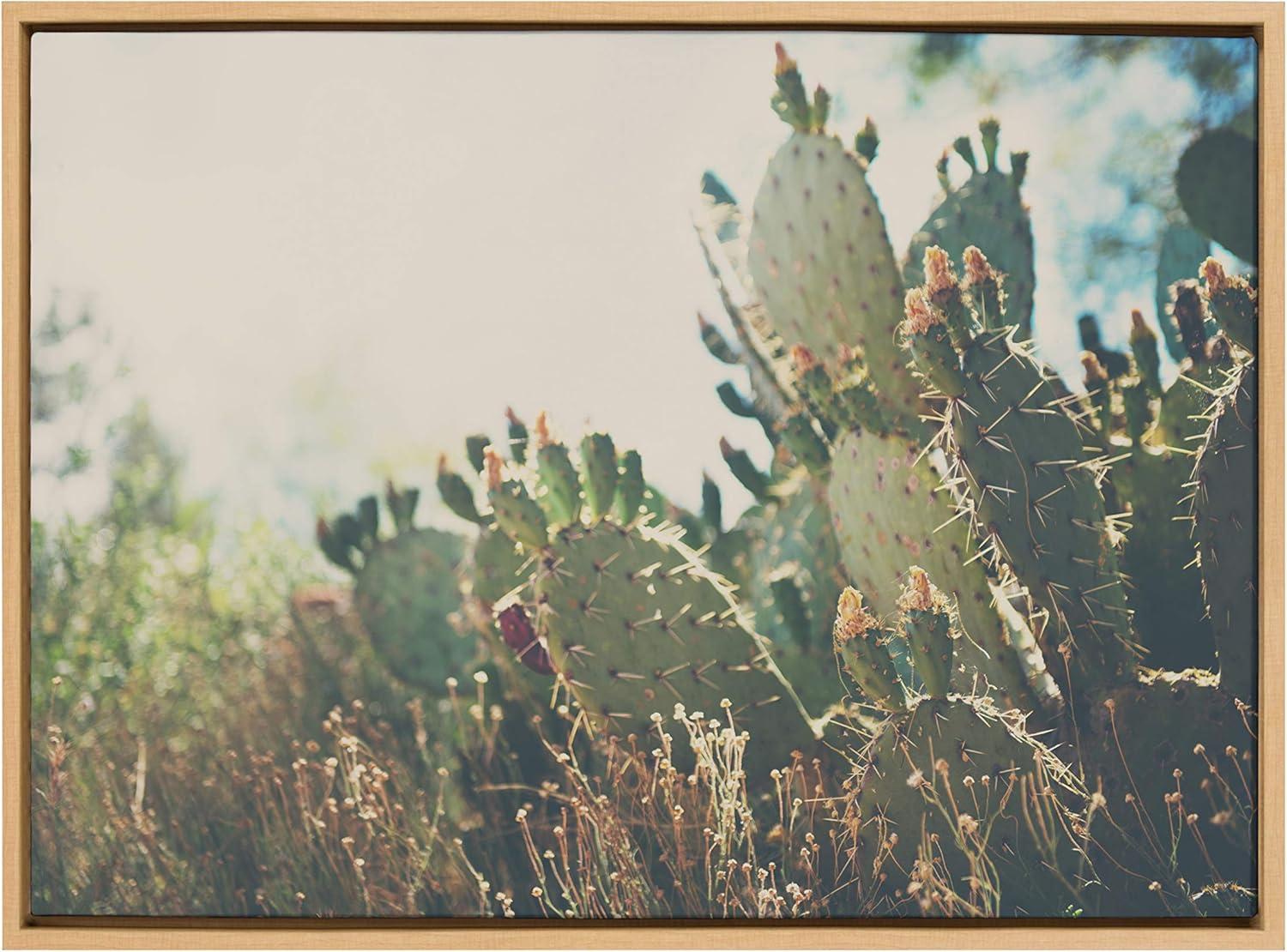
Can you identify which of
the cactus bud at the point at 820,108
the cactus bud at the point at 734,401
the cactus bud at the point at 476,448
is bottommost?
the cactus bud at the point at 476,448

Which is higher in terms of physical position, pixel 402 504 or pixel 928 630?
pixel 402 504

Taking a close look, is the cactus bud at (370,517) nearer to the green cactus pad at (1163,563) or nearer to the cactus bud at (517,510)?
the cactus bud at (517,510)

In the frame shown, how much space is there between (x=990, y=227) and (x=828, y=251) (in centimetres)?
35

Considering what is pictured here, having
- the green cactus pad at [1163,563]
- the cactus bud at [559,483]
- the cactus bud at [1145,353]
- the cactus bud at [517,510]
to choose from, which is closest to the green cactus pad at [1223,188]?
the cactus bud at [1145,353]

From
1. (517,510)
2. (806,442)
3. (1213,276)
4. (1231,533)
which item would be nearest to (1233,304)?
(1213,276)

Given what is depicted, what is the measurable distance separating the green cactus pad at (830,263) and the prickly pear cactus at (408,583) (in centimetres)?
90

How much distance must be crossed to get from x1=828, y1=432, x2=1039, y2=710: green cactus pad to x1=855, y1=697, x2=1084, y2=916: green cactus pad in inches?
3.3

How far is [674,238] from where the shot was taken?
6.96 feet

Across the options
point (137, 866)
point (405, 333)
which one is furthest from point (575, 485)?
point (137, 866)

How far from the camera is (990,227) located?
6.89ft

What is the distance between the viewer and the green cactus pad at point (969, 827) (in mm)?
2047

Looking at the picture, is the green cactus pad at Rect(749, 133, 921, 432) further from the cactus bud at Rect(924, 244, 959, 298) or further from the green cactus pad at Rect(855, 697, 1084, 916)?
the green cactus pad at Rect(855, 697, 1084, 916)

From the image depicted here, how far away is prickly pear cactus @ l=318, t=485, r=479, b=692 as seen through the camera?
217 centimetres

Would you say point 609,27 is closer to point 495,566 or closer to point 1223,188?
point 495,566
